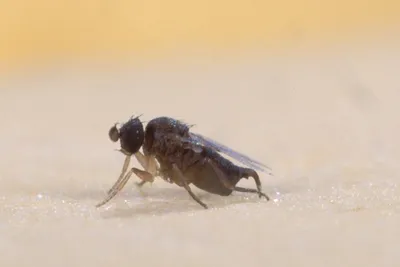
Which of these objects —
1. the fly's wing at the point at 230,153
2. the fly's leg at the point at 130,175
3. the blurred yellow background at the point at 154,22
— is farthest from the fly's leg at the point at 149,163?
the blurred yellow background at the point at 154,22

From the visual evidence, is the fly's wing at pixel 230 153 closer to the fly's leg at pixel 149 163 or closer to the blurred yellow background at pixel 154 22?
the fly's leg at pixel 149 163

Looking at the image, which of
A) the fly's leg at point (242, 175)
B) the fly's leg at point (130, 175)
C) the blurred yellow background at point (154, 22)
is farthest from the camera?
the blurred yellow background at point (154, 22)

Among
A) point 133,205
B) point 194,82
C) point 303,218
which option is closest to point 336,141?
point 133,205

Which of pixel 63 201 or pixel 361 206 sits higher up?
pixel 361 206

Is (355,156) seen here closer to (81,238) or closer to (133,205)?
(133,205)

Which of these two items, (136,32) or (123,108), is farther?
(136,32)

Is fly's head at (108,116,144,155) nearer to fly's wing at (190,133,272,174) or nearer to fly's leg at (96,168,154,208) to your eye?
fly's leg at (96,168,154,208)

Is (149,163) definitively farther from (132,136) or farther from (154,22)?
(154,22)

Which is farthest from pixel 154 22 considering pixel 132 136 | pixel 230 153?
pixel 230 153
